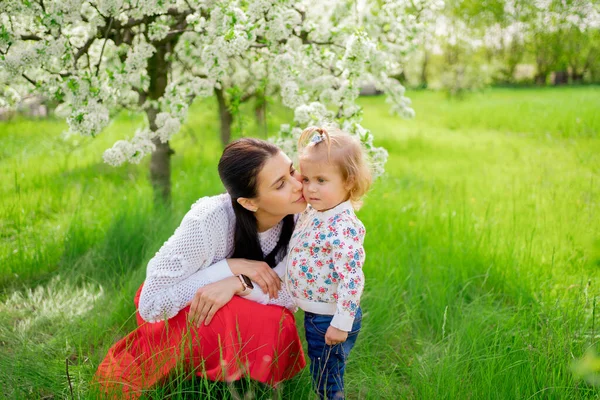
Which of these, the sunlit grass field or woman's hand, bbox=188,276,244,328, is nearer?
woman's hand, bbox=188,276,244,328

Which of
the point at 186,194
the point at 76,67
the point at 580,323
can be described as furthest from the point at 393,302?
the point at 76,67

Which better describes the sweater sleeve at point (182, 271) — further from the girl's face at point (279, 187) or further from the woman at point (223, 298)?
the girl's face at point (279, 187)

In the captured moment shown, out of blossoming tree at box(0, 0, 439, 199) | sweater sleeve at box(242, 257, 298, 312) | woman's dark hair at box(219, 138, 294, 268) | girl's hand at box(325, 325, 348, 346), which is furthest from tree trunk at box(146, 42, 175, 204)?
girl's hand at box(325, 325, 348, 346)

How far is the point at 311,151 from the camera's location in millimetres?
2322

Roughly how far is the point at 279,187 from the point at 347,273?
1.54ft

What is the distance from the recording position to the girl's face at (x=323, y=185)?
229 centimetres

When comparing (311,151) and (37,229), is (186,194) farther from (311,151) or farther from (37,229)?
(311,151)

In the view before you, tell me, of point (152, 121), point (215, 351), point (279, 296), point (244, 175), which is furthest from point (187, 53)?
point (215, 351)

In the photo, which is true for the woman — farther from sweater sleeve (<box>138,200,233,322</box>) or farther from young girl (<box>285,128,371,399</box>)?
young girl (<box>285,128,371,399</box>)

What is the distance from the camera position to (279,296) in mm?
2490

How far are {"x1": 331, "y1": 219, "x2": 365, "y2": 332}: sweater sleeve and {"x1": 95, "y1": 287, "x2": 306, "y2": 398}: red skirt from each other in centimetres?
29

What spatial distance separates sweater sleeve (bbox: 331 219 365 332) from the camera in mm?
2164

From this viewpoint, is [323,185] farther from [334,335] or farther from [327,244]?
[334,335]

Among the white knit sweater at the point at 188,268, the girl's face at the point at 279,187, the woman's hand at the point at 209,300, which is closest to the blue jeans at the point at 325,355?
the white knit sweater at the point at 188,268
